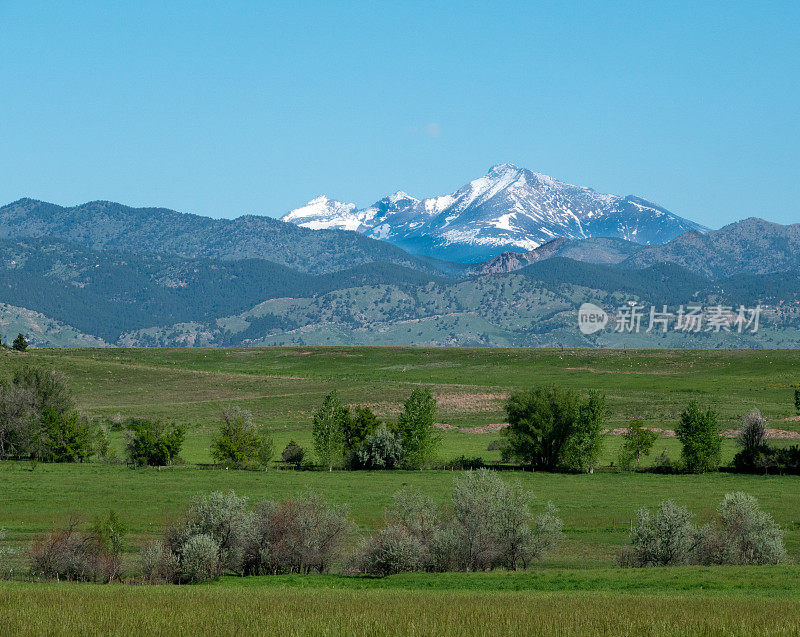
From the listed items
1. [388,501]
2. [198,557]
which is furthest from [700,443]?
[198,557]

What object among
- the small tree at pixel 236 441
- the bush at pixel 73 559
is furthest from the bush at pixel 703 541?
the small tree at pixel 236 441

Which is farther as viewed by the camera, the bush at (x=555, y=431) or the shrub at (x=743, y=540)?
the bush at (x=555, y=431)

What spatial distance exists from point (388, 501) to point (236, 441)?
77.6 ft

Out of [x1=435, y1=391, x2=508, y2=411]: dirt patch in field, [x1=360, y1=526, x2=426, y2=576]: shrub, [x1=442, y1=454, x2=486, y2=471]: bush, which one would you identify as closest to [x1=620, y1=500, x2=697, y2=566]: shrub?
[x1=360, y1=526, x2=426, y2=576]: shrub

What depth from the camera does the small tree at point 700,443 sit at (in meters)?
82.1

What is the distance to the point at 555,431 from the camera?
88.2 meters

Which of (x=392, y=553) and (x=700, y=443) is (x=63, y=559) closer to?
(x=392, y=553)

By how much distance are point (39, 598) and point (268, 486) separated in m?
38.3

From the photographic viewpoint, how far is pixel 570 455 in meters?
85.9

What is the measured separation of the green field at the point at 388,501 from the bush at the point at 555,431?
3130 mm

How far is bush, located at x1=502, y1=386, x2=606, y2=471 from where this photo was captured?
3332 inches

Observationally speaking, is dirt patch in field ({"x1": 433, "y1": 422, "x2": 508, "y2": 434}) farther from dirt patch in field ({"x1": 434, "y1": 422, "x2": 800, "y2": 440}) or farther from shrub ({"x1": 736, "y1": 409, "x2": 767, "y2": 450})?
shrub ({"x1": 736, "y1": 409, "x2": 767, "y2": 450})

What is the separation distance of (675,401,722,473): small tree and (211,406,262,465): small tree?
36359mm

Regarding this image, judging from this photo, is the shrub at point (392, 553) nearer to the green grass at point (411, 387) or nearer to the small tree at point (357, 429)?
the small tree at point (357, 429)
